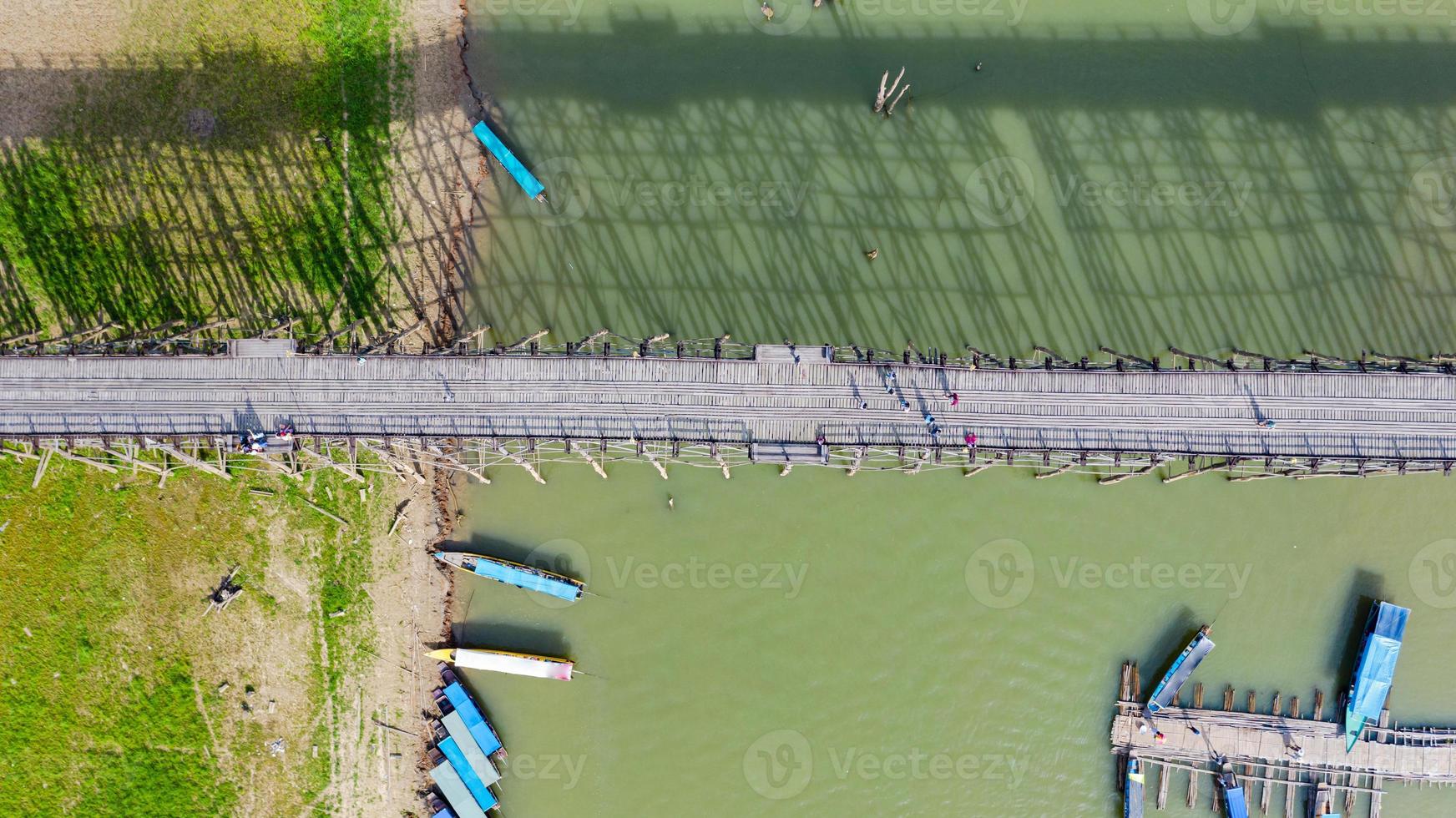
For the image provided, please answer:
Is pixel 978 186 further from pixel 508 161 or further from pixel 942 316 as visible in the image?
pixel 508 161

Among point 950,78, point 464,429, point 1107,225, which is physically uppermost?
point 950,78

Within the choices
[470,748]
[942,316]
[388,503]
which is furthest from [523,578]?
[942,316]

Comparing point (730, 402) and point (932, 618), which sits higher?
point (730, 402)

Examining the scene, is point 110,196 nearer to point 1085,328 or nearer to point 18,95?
point 18,95

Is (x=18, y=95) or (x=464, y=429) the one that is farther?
(x=18, y=95)

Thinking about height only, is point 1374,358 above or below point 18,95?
below

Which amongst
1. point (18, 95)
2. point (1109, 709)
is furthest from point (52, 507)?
point (1109, 709)
